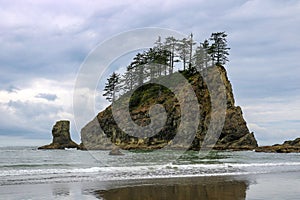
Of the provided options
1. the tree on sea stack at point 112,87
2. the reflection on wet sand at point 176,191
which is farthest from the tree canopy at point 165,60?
the reflection on wet sand at point 176,191

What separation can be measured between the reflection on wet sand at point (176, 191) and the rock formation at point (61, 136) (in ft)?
237

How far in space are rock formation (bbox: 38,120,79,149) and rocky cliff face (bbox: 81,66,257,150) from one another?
31.4 feet

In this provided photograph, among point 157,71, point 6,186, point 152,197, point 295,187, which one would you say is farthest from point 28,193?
point 157,71

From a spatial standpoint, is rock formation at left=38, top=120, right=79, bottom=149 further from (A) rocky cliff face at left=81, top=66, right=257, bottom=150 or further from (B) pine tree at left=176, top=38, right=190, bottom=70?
(B) pine tree at left=176, top=38, right=190, bottom=70

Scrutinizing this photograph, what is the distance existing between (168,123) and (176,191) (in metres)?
50.4

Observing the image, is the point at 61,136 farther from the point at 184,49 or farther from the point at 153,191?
the point at 153,191

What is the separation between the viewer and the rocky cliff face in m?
61.2

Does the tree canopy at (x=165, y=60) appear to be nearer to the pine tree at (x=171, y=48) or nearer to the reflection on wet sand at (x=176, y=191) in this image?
the pine tree at (x=171, y=48)

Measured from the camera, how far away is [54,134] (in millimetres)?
88375

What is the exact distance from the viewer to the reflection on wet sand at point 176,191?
13.4m

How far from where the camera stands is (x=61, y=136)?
87625mm

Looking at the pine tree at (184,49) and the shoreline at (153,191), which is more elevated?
the pine tree at (184,49)

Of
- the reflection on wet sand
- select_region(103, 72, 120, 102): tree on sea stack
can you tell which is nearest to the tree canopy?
select_region(103, 72, 120, 102): tree on sea stack

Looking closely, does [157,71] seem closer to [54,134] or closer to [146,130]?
[146,130]
